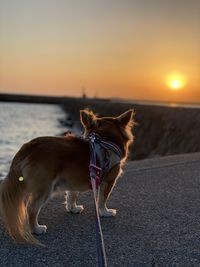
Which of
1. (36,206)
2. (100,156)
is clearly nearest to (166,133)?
(100,156)

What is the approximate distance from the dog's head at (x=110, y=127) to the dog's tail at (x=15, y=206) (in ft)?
3.43

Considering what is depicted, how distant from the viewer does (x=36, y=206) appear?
4242mm

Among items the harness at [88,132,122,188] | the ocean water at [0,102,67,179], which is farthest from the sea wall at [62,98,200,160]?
the harness at [88,132,122,188]

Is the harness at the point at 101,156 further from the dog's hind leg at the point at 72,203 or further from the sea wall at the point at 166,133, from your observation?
the sea wall at the point at 166,133

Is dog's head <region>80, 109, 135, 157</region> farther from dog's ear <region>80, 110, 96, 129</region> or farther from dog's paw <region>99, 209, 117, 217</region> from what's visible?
dog's paw <region>99, 209, 117, 217</region>

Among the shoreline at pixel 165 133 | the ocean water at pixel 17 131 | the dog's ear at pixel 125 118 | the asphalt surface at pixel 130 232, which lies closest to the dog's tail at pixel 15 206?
the asphalt surface at pixel 130 232

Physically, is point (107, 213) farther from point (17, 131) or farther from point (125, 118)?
point (17, 131)

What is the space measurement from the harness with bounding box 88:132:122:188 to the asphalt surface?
60 centimetres

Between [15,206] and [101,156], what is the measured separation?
1.11 metres

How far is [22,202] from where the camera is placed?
4.14 m

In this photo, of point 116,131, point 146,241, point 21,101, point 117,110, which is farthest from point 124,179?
point 21,101

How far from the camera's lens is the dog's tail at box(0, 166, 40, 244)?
4.04 meters

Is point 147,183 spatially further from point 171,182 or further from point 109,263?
point 109,263

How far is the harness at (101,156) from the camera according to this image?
454 centimetres
